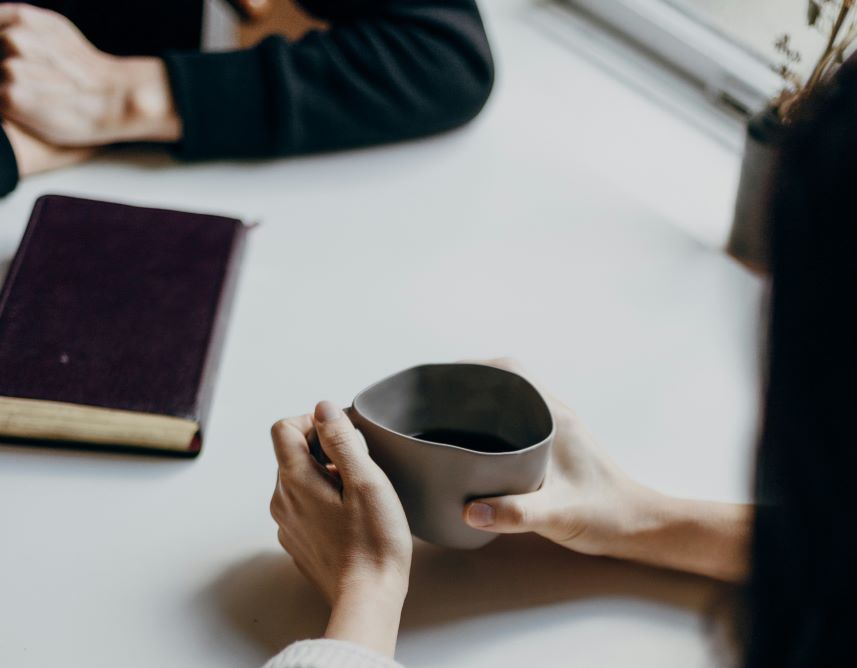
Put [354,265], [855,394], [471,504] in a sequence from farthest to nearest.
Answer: [354,265] < [471,504] < [855,394]

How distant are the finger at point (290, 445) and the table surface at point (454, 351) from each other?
67 mm

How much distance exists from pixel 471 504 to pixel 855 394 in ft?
0.90

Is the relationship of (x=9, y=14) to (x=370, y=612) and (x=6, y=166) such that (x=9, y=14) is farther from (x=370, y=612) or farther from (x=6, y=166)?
(x=370, y=612)

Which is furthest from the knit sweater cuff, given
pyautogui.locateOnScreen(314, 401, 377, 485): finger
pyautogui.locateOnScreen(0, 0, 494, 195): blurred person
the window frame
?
the window frame

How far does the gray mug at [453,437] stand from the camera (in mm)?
575

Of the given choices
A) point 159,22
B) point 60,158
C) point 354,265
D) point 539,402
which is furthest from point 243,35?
point 539,402

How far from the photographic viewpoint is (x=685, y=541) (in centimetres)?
66

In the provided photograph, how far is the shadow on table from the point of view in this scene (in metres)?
0.62

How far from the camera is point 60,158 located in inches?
35.7

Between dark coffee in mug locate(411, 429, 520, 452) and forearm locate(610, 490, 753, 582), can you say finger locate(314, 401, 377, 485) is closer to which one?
dark coffee in mug locate(411, 429, 520, 452)

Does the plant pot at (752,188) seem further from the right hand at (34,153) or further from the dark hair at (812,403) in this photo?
the right hand at (34,153)

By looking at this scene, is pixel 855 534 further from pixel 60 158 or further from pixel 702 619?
pixel 60 158

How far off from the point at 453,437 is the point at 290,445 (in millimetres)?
110

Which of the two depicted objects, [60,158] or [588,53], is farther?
[588,53]
